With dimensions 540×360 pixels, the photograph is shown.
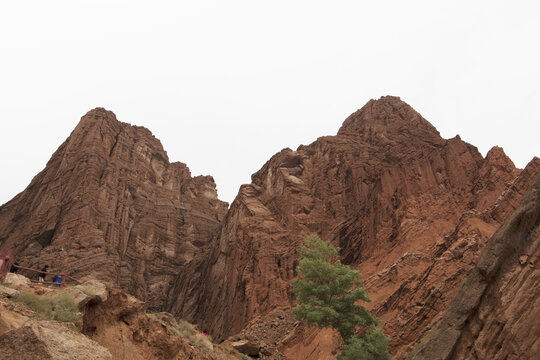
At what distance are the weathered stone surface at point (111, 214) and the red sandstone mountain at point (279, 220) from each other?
0.76ft

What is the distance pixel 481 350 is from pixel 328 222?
40957 mm

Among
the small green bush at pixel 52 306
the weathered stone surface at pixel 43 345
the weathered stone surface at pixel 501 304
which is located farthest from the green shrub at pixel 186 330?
the weathered stone surface at pixel 43 345

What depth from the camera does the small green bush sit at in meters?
11.8

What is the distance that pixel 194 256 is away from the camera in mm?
73062

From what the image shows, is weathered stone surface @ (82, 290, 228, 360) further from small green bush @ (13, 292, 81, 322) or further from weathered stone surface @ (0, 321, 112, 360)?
weathered stone surface @ (0, 321, 112, 360)

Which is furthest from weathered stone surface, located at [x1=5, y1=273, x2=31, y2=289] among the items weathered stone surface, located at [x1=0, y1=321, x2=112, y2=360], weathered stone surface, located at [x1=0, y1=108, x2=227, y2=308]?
weathered stone surface, located at [x1=0, y1=108, x2=227, y2=308]

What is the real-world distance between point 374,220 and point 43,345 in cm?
4113

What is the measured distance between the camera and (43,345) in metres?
6.88

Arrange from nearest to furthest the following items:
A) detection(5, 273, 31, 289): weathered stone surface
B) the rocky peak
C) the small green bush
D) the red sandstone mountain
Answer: the small green bush
detection(5, 273, 31, 289): weathered stone surface
the red sandstone mountain
the rocky peak

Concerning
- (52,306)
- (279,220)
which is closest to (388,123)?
(279,220)

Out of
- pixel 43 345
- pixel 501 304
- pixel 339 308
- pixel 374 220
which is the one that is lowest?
pixel 43 345

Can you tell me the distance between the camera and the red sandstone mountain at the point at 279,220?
32375 millimetres

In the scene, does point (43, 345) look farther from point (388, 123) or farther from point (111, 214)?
point (111, 214)

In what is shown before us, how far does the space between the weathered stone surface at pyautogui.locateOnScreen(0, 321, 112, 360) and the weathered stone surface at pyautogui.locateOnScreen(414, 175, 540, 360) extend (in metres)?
8.95
